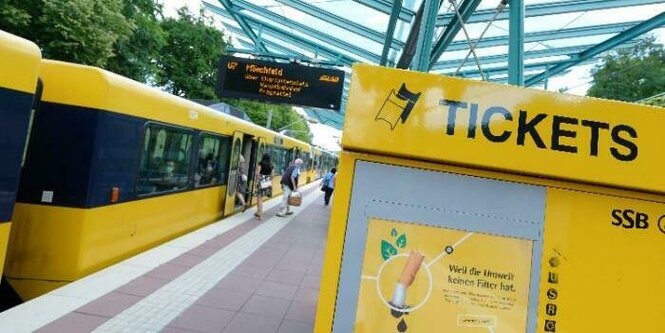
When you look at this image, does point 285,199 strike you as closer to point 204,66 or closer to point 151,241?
point 151,241

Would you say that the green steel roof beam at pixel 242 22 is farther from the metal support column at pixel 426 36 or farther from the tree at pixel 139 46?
the metal support column at pixel 426 36

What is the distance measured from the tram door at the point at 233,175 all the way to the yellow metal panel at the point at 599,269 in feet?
33.4

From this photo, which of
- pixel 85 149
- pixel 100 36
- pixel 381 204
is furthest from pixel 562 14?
pixel 100 36

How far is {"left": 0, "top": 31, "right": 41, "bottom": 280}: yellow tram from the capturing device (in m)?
4.06

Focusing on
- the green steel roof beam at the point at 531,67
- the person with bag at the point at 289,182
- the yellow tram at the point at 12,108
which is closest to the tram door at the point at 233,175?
the person with bag at the point at 289,182

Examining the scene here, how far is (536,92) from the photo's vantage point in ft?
5.48

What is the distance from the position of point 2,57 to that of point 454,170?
4008mm

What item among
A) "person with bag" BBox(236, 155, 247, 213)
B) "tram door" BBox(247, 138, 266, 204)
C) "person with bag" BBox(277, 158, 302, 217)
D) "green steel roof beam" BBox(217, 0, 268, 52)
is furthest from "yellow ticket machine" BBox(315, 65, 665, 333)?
"green steel roof beam" BBox(217, 0, 268, 52)

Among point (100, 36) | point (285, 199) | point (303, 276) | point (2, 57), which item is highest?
point (100, 36)

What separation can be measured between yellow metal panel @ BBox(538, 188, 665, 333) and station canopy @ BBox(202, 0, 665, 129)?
20.7ft

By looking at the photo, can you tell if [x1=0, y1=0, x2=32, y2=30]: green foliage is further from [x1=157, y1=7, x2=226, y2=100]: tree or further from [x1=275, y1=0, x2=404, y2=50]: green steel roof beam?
[x1=157, y1=7, x2=226, y2=100]: tree

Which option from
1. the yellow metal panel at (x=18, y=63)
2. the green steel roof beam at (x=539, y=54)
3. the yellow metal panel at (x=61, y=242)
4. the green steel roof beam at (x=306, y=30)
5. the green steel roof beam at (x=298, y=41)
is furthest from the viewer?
the green steel roof beam at (x=298, y=41)

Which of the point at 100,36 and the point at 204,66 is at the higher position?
the point at 204,66

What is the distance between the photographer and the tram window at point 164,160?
6.75m
